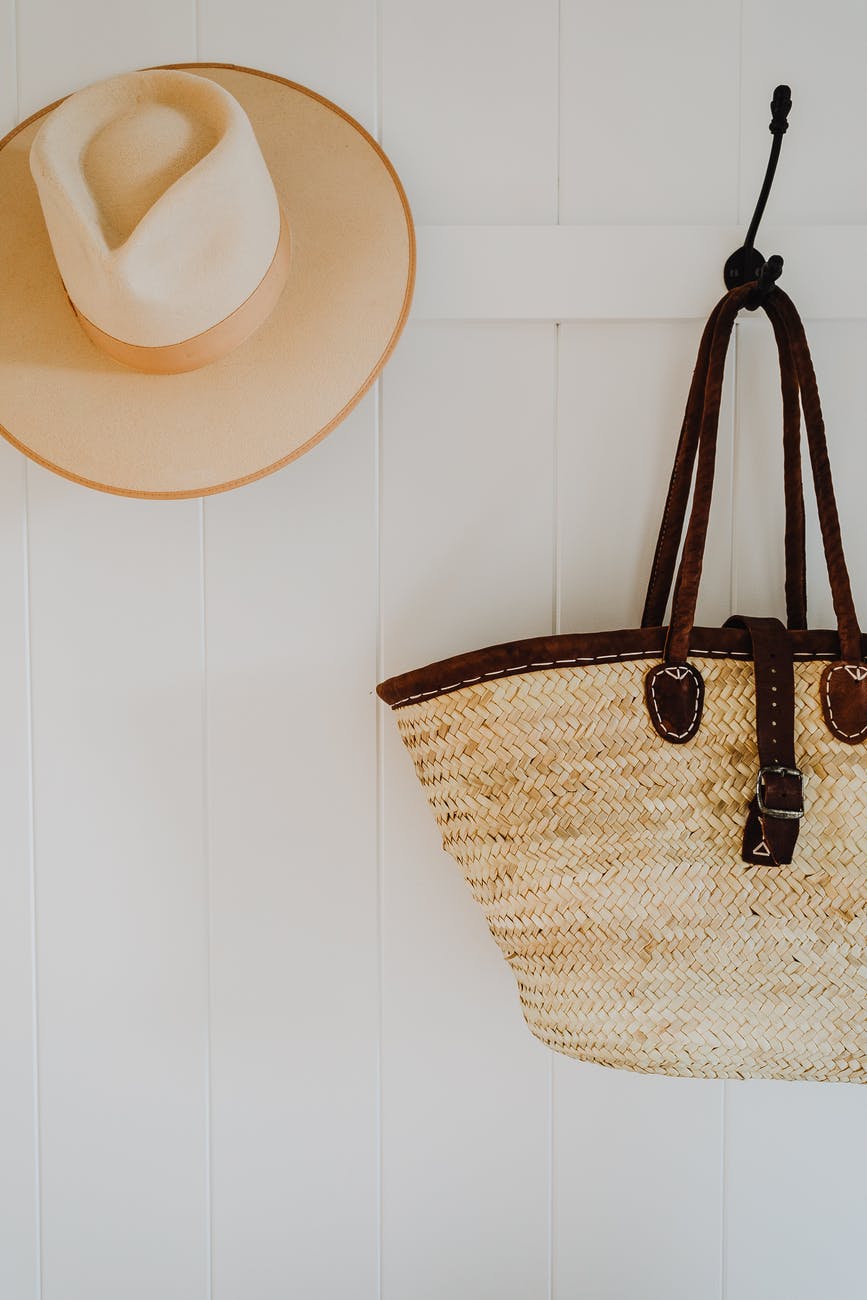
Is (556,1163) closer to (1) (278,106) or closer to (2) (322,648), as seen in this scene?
(2) (322,648)

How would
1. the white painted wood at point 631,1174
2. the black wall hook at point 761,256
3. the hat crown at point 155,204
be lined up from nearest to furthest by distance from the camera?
the hat crown at point 155,204, the black wall hook at point 761,256, the white painted wood at point 631,1174

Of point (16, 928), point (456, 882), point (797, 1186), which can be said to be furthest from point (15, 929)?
point (797, 1186)

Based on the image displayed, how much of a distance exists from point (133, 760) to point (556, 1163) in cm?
60

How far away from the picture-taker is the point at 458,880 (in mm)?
867

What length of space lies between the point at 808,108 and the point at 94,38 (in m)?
0.69

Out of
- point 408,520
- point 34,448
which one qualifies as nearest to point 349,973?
point 408,520

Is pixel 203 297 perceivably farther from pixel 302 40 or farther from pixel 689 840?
pixel 689 840

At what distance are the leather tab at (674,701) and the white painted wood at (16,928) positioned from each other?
61cm

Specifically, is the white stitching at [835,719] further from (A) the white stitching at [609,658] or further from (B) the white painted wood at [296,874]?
(B) the white painted wood at [296,874]

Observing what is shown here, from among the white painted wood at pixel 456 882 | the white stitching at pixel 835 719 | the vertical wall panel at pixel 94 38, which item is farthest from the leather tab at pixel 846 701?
the vertical wall panel at pixel 94 38

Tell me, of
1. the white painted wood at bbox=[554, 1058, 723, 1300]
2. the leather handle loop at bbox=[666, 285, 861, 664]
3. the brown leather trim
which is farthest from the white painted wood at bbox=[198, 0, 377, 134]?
the white painted wood at bbox=[554, 1058, 723, 1300]

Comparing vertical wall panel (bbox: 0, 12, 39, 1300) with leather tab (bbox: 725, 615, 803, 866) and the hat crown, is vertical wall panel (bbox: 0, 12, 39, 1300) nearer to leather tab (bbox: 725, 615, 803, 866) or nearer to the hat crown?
the hat crown

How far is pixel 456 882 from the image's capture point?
87 cm

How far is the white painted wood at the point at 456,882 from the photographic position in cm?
85
